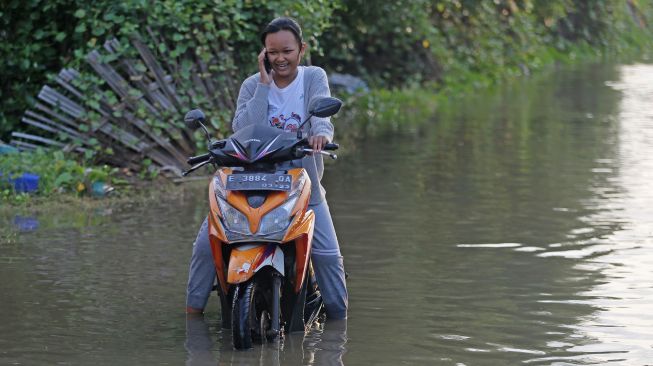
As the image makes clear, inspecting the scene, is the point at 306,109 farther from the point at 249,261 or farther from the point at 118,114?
the point at 118,114

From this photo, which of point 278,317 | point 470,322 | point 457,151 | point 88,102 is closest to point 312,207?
point 278,317

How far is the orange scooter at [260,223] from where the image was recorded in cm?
641

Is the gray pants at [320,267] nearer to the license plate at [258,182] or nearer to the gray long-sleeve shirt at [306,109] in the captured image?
the gray long-sleeve shirt at [306,109]

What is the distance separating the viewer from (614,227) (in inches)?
423

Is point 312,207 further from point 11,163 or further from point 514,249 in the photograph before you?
point 11,163

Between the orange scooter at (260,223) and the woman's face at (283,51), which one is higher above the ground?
the woman's face at (283,51)

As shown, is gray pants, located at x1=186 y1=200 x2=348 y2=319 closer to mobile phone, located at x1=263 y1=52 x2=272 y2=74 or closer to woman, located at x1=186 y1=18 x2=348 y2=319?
woman, located at x1=186 y1=18 x2=348 y2=319

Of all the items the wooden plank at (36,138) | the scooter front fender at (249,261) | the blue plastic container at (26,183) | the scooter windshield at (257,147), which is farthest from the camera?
the wooden plank at (36,138)

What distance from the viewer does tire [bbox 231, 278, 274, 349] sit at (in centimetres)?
643

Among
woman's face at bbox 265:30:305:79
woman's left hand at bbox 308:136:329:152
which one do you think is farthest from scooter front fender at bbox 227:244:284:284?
woman's face at bbox 265:30:305:79

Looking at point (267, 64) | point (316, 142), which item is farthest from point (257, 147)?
point (267, 64)

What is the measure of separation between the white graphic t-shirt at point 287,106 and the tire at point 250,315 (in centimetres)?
93

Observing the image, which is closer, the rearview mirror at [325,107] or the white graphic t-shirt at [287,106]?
the rearview mirror at [325,107]

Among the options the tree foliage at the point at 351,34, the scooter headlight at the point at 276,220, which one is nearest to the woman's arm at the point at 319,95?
the scooter headlight at the point at 276,220
